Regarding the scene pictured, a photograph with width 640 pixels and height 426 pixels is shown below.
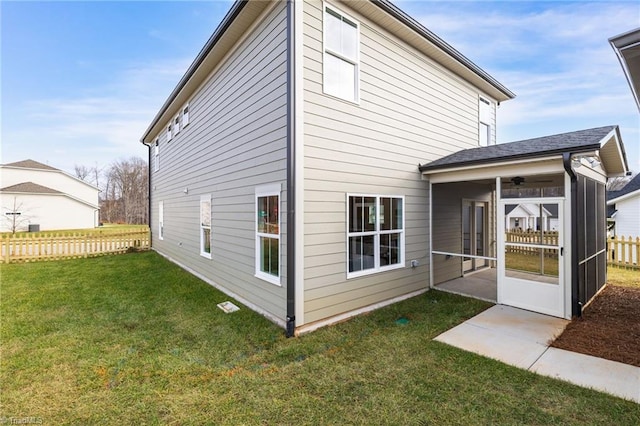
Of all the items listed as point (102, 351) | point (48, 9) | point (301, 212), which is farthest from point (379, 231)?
point (48, 9)

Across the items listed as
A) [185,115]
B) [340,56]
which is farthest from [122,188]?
[340,56]

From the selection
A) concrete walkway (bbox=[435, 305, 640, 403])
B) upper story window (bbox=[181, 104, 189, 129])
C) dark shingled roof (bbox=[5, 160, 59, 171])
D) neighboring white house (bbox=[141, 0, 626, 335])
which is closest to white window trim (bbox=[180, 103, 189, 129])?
upper story window (bbox=[181, 104, 189, 129])

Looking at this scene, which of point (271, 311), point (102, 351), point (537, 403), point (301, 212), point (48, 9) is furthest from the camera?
point (48, 9)

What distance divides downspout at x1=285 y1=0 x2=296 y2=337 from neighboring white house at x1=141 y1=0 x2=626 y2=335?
18 millimetres

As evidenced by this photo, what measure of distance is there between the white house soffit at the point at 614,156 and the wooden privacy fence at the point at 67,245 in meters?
17.6

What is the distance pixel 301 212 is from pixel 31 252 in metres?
13.6

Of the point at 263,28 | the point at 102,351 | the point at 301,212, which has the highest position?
the point at 263,28

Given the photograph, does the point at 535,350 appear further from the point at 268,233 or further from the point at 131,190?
the point at 131,190

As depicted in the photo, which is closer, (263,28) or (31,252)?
(263,28)

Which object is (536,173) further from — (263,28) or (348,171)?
(263,28)

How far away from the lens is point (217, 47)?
6285 mm

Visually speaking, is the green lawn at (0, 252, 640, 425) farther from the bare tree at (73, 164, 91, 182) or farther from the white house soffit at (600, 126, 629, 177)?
the bare tree at (73, 164, 91, 182)

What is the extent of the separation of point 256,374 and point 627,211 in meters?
23.4

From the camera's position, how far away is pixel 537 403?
9.04ft
